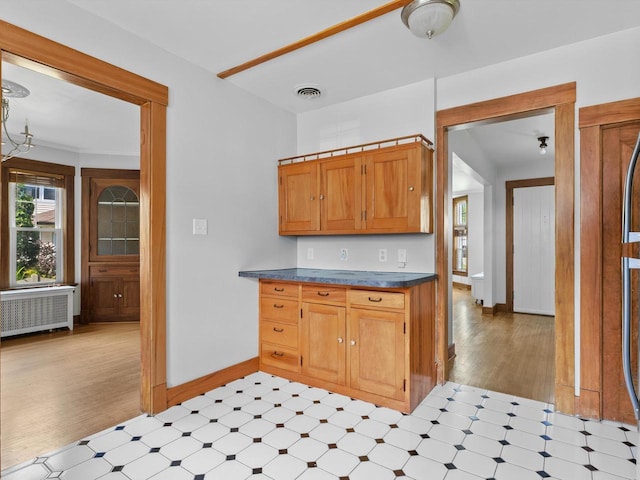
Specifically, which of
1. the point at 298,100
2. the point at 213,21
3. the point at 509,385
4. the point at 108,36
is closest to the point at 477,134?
the point at 298,100

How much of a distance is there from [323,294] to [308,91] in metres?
1.84

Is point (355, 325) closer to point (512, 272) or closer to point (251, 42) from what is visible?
point (251, 42)

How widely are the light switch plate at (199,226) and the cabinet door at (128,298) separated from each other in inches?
133

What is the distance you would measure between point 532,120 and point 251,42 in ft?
10.8

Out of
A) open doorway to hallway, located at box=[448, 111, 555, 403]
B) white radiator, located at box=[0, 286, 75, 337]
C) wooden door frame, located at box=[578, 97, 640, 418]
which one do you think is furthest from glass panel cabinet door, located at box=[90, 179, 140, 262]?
wooden door frame, located at box=[578, 97, 640, 418]

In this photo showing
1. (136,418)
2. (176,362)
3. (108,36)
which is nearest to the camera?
(108,36)

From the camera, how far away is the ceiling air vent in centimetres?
316

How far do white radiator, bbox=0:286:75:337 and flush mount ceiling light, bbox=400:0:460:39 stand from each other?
532cm

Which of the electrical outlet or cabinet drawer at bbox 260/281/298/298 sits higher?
the electrical outlet

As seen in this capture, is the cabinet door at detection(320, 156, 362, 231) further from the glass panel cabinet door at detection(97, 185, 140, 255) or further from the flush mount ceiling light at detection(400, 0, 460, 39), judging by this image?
the glass panel cabinet door at detection(97, 185, 140, 255)

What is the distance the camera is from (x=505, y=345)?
163 inches

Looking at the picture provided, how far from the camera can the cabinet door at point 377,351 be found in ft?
8.23

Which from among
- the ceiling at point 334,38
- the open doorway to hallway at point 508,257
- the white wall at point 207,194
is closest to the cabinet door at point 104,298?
the ceiling at point 334,38

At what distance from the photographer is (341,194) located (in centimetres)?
319
